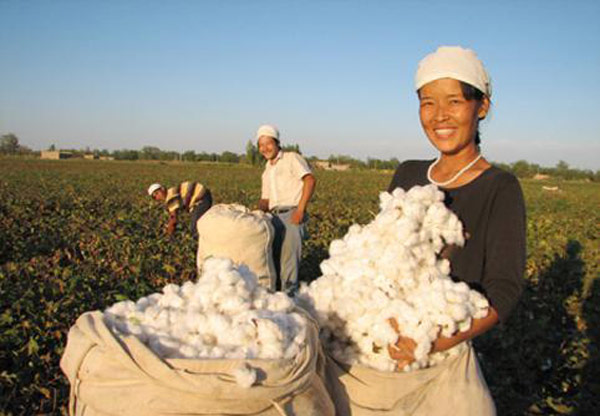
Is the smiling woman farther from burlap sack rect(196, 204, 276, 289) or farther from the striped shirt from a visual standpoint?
the striped shirt

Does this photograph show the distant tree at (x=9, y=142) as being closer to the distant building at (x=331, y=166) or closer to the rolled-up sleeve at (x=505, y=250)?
the distant building at (x=331, y=166)

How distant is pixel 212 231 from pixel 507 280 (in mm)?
A: 2606

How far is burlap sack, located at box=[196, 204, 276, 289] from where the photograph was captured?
373cm

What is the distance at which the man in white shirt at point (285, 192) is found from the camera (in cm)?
521

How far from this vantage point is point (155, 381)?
3.50ft

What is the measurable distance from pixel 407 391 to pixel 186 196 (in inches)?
241

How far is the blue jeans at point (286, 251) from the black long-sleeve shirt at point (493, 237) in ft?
11.4

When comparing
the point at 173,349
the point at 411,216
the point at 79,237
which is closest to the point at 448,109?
the point at 411,216

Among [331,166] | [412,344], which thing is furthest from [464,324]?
Answer: [331,166]

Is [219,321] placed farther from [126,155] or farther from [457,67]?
[126,155]

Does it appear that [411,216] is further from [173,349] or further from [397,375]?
[173,349]

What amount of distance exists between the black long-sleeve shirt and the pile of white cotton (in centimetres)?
14

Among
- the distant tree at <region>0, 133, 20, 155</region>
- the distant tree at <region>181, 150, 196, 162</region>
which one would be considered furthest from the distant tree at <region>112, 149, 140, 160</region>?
the distant tree at <region>0, 133, 20, 155</region>

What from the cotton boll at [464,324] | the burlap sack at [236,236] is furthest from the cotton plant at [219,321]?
the burlap sack at [236,236]
